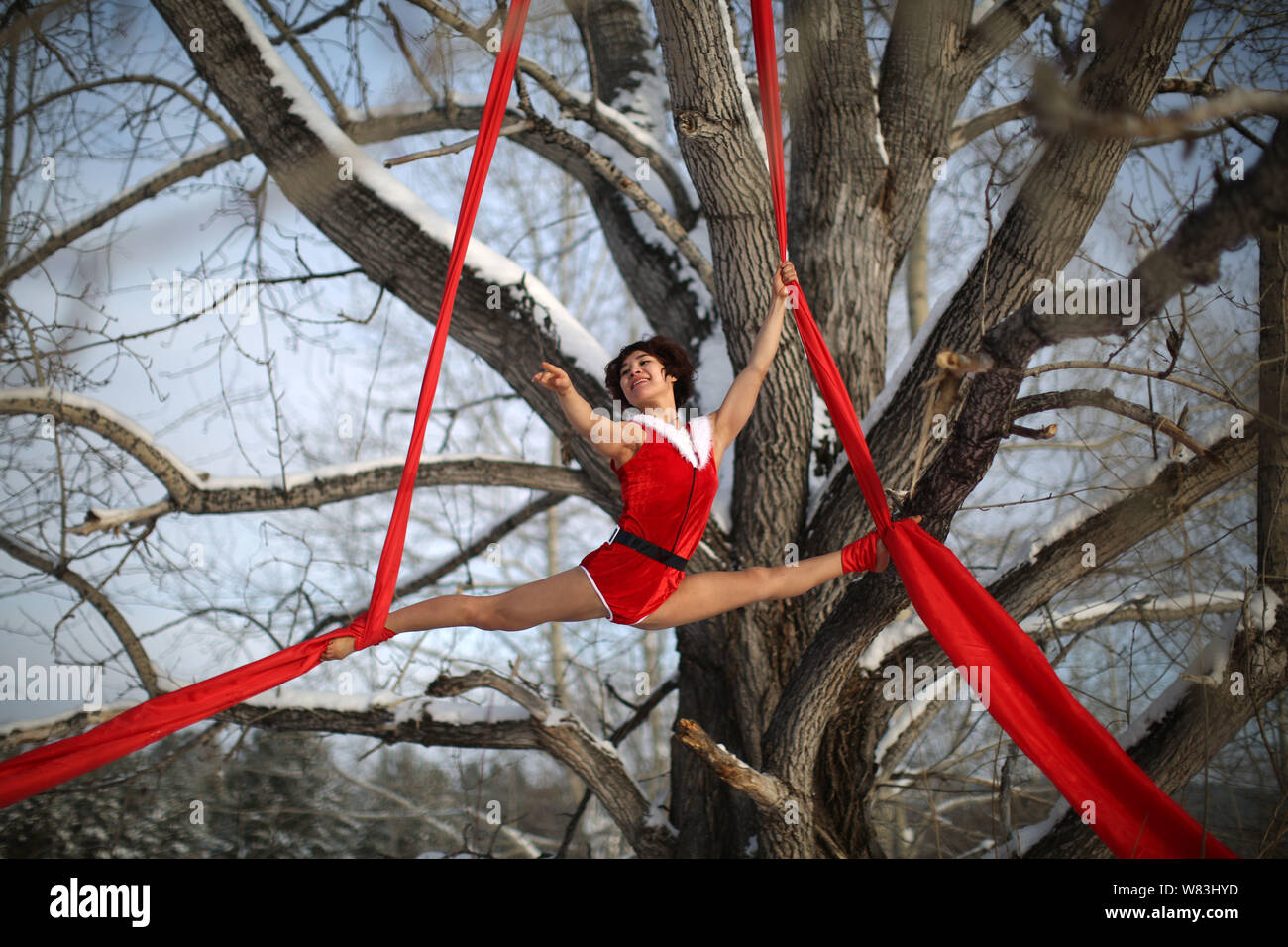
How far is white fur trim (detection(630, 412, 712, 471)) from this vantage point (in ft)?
9.97

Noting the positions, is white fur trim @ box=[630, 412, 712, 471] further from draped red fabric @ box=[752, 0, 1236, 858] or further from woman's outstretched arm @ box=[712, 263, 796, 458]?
draped red fabric @ box=[752, 0, 1236, 858]

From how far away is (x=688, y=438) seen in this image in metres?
3.06

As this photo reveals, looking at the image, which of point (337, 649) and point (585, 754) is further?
point (585, 754)

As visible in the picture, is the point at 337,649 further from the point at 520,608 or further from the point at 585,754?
the point at 585,754

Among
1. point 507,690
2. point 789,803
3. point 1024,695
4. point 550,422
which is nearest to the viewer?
point 1024,695

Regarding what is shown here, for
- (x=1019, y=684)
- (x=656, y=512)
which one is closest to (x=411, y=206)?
(x=656, y=512)

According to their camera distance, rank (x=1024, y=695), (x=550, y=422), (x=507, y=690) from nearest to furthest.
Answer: (x=1024, y=695), (x=507, y=690), (x=550, y=422)

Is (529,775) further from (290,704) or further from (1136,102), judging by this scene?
(1136,102)

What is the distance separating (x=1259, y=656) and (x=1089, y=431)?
4.91 meters

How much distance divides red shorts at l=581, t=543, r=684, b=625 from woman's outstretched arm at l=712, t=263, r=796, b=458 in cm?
47

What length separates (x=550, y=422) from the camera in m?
4.18

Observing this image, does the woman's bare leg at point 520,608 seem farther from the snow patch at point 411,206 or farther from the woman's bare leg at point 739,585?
the snow patch at point 411,206

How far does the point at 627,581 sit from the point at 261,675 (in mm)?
1086
